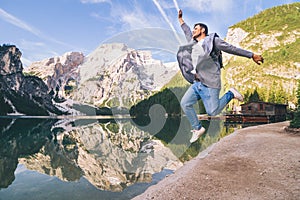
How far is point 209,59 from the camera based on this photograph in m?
3.46

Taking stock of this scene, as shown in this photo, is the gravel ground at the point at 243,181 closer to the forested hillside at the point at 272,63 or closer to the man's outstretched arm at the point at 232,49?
the man's outstretched arm at the point at 232,49

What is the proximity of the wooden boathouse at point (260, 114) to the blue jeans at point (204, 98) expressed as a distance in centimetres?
5005

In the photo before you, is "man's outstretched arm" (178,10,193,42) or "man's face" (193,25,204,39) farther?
"man's outstretched arm" (178,10,193,42)

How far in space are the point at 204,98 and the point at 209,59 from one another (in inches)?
25.2

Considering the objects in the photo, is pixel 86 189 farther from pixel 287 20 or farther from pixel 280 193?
pixel 287 20

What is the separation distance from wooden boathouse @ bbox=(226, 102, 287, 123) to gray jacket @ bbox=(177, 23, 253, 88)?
50.5 meters

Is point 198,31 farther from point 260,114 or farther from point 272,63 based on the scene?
point 272,63

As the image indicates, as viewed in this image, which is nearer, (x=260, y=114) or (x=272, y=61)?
(x=260, y=114)

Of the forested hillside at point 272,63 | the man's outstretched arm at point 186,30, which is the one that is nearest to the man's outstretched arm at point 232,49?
the man's outstretched arm at point 186,30

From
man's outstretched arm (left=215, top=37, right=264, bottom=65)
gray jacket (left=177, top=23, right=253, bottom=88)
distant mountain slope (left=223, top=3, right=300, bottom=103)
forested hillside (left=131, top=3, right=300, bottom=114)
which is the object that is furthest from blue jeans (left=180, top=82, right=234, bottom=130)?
distant mountain slope (left=223, top=3, right=300, bottom=103)

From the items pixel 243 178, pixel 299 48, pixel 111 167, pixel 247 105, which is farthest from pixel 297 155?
pixel 299 48

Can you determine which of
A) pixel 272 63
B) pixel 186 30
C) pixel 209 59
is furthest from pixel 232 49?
pixel 272 63

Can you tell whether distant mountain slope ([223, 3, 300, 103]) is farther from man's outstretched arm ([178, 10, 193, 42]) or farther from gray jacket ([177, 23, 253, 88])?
gray jacket ([177, 23, 253, 88])

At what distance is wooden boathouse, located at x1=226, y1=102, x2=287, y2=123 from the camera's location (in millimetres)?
49162
